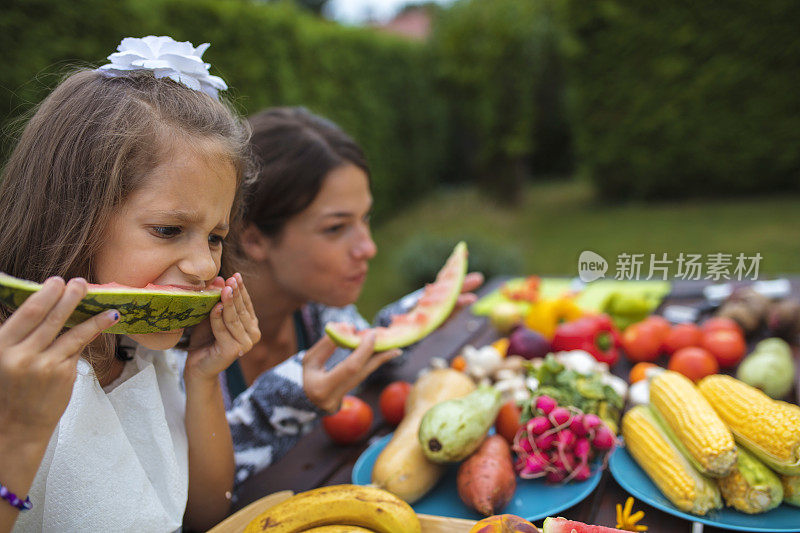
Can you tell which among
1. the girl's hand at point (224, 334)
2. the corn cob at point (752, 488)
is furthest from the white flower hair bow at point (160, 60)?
the corn cob at point (752, 488)

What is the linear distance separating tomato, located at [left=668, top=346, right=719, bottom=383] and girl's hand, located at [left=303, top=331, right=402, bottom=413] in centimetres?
107

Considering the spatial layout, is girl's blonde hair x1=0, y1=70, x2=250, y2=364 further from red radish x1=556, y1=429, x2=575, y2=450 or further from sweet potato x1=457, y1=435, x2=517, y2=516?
red radish x1=556, y1=429, x2=575, y2=450

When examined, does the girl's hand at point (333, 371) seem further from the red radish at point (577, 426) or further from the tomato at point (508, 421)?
the red radish at point (577, 426)

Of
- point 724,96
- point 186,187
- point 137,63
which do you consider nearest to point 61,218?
point 186,187

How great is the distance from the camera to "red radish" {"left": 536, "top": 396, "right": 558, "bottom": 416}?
160cm

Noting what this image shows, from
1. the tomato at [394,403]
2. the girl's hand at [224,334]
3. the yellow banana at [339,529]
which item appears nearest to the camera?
the yellow banana at [339,529]

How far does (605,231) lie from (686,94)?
3105 mm

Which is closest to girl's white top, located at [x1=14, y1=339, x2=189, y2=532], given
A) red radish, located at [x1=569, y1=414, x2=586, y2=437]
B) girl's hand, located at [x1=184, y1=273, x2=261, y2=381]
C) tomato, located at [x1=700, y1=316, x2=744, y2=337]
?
girl's hand, located at [x1=184, y1=273, x2=261, y2=381]

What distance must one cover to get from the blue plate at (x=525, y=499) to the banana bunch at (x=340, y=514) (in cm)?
30

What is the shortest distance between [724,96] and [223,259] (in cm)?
1092

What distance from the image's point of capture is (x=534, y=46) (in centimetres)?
1184

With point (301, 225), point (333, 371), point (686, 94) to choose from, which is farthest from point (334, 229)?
point (686, 94)

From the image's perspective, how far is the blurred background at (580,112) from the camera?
25.6 ft

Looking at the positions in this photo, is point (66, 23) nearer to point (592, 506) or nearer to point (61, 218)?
point (61, 218)
